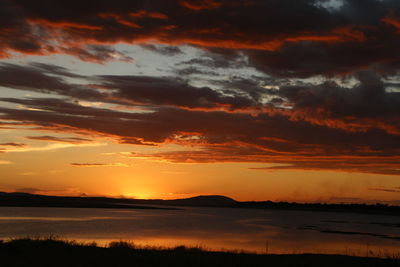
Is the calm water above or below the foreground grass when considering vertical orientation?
below

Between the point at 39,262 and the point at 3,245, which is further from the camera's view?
the point at 3,245

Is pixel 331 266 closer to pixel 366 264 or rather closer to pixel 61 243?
pixel 366 264

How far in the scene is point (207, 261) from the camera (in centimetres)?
2561

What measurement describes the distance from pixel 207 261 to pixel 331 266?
751cm

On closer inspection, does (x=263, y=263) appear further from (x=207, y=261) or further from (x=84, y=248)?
(x=84, y=248)

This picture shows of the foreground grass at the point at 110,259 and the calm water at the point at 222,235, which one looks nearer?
the foreground grass at the point at 110,259

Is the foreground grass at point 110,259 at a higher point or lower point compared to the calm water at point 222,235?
higher

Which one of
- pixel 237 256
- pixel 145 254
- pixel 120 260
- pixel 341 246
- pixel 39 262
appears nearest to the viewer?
pixel 39 262

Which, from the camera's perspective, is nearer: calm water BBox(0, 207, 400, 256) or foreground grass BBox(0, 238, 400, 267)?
foreground grass BBox(0, 238, 400, 267)

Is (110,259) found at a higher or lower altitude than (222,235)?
higher

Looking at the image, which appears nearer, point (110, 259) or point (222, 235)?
point (110, 259)

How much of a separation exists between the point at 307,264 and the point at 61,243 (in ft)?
55.8

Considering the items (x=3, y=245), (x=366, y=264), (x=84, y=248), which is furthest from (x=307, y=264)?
(x=3, y=245)

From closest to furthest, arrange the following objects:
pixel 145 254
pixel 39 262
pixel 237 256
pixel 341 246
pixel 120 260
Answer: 1. pixel 39 262
2. pixel 120 260
3. pixel 145 254
4. pixel 237 256
5. pixel 341 246
